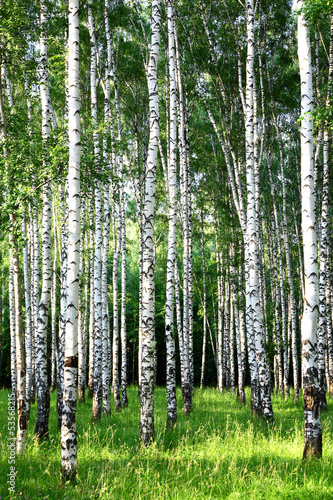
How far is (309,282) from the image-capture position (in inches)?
209

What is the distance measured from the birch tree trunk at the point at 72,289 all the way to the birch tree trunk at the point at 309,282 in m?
3.13

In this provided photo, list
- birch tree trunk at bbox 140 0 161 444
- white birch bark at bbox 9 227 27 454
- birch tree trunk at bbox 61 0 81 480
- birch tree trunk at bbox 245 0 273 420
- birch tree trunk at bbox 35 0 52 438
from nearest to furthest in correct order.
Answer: birch tree trunk at bbox 61 0 81 480, white birch bark at bbox 9 227 27 454, birch tree trunk at bbox 140 0 161 444, birch tree trunk at bbox 35 0 52 438, birch tree trunk at bbox 245 0 273 420

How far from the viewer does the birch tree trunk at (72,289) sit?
448 centimetres

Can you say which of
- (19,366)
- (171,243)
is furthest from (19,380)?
(171,243)

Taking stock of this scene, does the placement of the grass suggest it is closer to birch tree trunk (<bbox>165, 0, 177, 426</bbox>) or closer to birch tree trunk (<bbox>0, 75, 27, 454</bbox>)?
birch tree trunk (<bbox>0, 75, 27, 454</bbox>)

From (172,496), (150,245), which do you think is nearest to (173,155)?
(150,245)

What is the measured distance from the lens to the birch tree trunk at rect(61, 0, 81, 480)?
448 centimetres

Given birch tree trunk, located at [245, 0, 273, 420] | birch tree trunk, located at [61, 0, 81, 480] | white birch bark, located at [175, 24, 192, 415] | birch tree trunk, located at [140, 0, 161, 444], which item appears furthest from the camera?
white birch bark, located at [175, 24, 192, 415]

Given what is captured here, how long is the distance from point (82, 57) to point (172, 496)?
530 inches

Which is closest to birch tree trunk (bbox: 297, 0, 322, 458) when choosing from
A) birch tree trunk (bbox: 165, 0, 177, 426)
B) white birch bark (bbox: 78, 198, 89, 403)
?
birch tree trunk (bbox: 165, 0, 177, 426)

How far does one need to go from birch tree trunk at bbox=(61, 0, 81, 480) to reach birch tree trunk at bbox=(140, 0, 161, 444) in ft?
4.62

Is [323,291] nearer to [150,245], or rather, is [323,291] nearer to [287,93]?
[150,245]

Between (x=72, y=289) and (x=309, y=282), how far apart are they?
330 centimetres

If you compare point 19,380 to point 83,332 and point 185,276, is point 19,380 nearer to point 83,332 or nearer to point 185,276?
point 185,276
